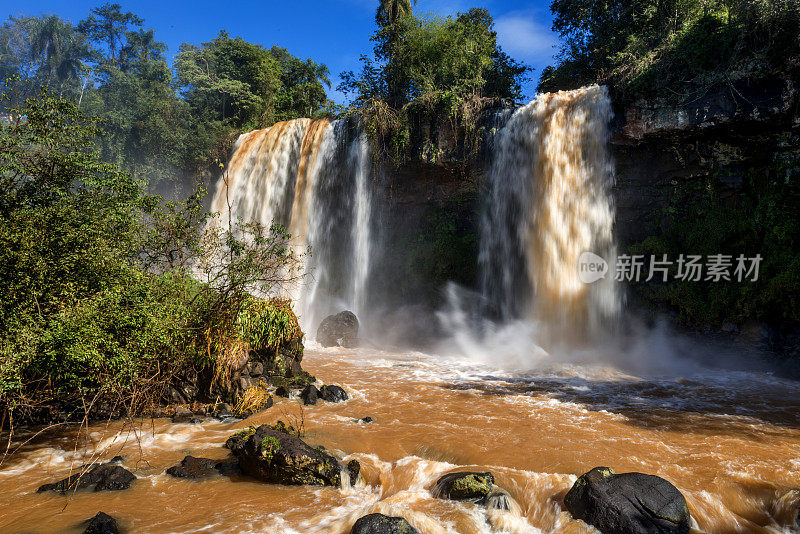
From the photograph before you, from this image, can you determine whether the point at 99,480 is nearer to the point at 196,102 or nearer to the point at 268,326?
the point at 268,326

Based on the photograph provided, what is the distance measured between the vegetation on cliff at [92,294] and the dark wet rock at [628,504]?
191 inches

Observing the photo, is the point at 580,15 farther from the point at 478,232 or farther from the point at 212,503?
the point at 212,503

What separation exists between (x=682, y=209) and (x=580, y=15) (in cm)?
1192

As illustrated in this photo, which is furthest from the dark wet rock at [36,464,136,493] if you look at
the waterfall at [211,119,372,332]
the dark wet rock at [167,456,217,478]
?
the waterfall at [211,119,372,332]

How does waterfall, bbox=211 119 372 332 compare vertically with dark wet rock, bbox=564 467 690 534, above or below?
above

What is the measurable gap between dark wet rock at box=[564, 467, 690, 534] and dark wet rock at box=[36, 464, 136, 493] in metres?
4.38

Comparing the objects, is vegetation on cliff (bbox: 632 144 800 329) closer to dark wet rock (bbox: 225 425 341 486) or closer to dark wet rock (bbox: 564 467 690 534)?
dark wet rock (bbox: 564 467 690 534)

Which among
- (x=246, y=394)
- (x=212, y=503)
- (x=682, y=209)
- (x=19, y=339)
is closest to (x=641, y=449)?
(x=212, y=503)

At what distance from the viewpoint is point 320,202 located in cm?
1792

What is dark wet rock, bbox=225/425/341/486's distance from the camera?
4.46 meters

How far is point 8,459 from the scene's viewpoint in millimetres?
4895

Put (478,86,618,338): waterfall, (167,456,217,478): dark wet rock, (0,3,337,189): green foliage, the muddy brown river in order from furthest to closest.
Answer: (0,3,337,189): green foliage → (478,86,618,338): waterfall → (167,456,217,478): dark wet rock → the muddy brown river

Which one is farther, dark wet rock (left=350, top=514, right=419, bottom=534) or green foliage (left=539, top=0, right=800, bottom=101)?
green foliage (left=539, top=0, right=800, bottom=101)

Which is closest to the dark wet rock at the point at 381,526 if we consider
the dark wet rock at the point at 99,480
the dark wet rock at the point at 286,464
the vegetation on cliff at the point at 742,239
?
the dark wet rock at the point at 286,464
